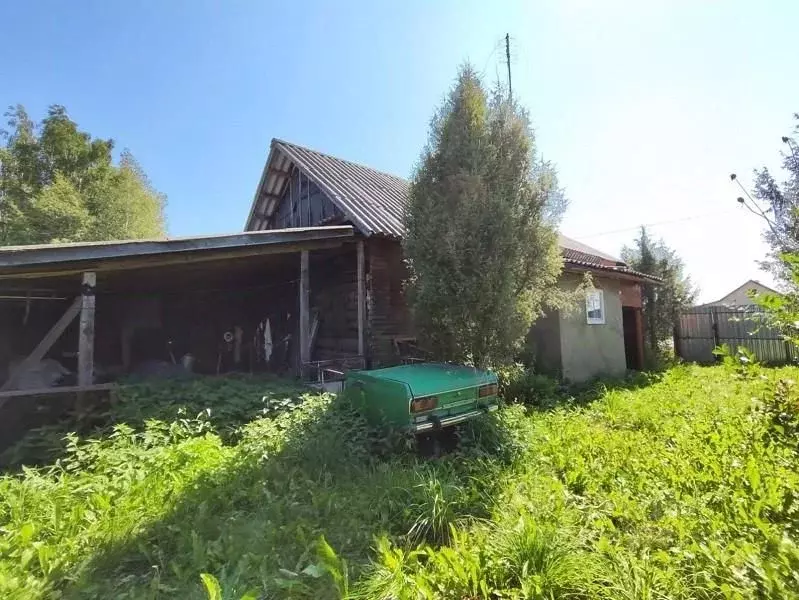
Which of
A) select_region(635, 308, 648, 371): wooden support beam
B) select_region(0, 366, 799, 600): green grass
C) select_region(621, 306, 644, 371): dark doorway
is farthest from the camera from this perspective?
select_region(621, 306, 644, 371): dark doorway

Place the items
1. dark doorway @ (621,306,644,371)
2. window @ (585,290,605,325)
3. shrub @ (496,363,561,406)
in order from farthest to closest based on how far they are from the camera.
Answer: dark doorway @ (621,306,644,371), window @ (585,290,605,325), shrub @ (496,363,561,406)

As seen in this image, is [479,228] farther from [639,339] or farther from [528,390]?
[639,339]

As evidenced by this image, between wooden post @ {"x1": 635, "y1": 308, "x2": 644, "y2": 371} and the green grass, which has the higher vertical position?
wooden post @ {"x1": 635, "y1": 308, "x2": 644, "y2": 371}

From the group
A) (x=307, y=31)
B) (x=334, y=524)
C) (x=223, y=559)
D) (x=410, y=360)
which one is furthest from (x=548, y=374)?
(x=307, y=31)

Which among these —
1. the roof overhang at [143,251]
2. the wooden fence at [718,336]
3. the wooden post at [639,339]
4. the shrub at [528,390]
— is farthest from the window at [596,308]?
the roof overhang at [143,251]

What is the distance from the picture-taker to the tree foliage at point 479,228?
5.95 m

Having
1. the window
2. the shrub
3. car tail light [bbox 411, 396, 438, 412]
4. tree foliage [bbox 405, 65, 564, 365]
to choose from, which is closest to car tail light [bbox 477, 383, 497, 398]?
car tail light [bbox 411, 396, 438, 412]

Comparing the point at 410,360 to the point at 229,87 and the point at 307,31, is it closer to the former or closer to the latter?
the point at 307,31

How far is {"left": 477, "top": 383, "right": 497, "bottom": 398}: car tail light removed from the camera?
502cm

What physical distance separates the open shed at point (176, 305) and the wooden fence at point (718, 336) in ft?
42.5

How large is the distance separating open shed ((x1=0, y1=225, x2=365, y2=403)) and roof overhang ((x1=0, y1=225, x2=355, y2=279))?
0.6 inches

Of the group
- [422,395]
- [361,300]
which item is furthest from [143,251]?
[422,395]

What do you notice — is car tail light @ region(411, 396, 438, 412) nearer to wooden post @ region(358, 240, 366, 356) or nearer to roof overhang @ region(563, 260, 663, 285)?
wooden post @ region(358, 240, 366, 356)

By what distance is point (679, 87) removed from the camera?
690cm
